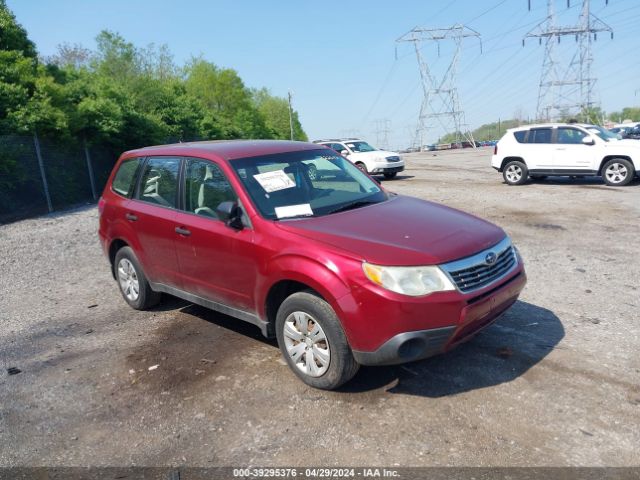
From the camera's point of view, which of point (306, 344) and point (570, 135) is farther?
point (570, 135)

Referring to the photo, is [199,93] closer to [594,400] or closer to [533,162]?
[533,162]

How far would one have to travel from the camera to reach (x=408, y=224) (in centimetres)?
400

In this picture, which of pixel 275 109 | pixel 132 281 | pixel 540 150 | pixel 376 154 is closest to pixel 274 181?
pixel 132 281

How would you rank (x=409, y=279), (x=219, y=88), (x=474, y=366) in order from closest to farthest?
(x=409, y=279) < (x=474, y=366) < (x=219, y=88)

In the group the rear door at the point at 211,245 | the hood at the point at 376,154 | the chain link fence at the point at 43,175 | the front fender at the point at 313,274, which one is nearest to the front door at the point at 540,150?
the hood at the point at 376,154

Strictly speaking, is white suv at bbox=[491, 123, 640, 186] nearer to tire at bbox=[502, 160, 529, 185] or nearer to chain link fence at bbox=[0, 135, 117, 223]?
tire at bbox=[502, 160, 529, 185]

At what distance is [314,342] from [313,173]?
173cm

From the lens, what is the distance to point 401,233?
150 inches

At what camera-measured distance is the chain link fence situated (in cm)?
1343

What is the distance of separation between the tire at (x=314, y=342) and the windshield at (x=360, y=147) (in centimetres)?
1721

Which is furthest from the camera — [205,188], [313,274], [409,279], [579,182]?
[579,182]

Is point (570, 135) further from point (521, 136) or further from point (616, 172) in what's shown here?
point (616, 172)

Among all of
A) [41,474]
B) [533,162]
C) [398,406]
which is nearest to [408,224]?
[398,406]

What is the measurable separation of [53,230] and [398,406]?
1040 cm
